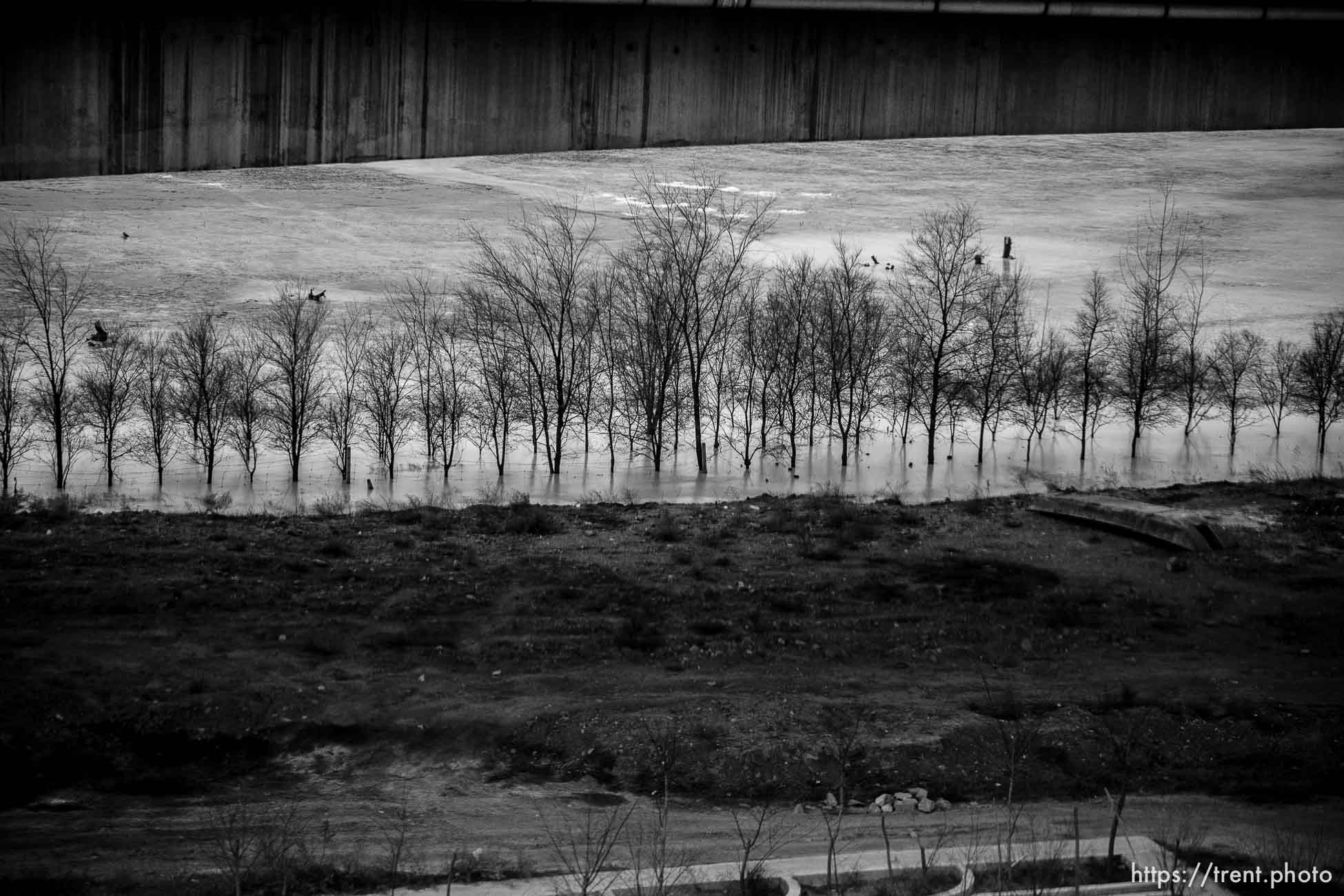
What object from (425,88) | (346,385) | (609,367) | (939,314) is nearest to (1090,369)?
(939,314)

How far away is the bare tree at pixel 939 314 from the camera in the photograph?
39.3 meters

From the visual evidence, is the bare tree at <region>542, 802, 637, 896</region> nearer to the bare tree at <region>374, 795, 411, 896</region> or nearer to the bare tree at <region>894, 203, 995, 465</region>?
the bare tree at <region>374, 795, 411, 896</region>

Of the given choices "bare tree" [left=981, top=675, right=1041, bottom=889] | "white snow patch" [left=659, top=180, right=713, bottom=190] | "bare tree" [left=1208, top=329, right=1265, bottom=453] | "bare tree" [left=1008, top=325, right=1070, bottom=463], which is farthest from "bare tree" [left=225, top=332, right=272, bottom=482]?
"white snow patch" [left=659, top=180, right=713, bottom=190]

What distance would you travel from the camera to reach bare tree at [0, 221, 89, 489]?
Result: 115 feet

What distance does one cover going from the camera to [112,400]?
115 feet

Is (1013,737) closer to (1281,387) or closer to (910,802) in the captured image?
(910,802)

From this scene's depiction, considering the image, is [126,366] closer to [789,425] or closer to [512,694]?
[789,425]

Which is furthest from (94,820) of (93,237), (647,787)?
(93,237)

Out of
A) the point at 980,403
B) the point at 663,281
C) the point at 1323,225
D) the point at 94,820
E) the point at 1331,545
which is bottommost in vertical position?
the point at 94,820

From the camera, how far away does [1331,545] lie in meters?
27.8

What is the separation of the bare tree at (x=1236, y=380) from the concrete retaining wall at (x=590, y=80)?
25130 mm

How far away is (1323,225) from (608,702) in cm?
5556

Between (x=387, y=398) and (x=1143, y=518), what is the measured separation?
19.7m

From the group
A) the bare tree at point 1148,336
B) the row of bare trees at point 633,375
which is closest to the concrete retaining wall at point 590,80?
the row of bare trees at point 633,375
